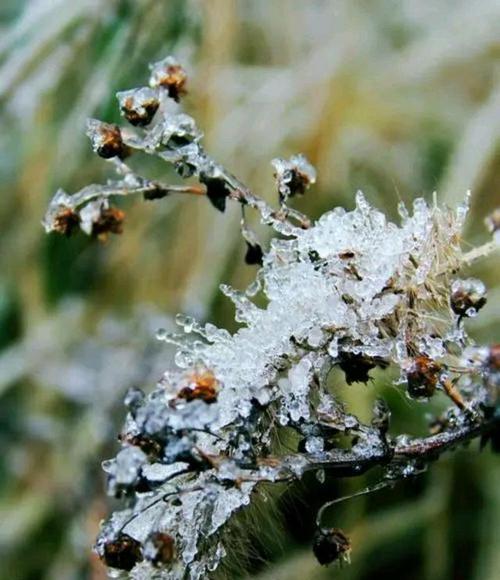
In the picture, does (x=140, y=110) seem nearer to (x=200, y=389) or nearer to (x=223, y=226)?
(x=200, y=389)

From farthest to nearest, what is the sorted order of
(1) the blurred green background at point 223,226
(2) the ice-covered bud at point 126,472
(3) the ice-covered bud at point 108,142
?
(1) the blurred green background at point 223,226 → (3) the ice-covered bud at point 108,142 → (2) the ice-covered bud at point 126,472

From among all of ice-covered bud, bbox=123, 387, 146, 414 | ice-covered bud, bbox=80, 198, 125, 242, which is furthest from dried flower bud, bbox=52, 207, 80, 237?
ice-covered bud, bbox=123, 387, 146, 414

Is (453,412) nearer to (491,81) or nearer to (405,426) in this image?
(405,426)

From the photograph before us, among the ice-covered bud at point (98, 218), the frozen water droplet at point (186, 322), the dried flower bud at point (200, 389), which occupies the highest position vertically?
the ice-covered bud at point (98, 218)

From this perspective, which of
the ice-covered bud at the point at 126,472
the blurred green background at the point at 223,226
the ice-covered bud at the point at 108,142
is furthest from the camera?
the blurred green background at the point at 223,226

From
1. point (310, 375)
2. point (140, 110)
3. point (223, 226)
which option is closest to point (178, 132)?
point (140, 110)

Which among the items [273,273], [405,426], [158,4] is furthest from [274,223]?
[405,426]

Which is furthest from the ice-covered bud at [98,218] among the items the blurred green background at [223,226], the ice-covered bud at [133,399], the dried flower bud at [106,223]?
the blurred green background at [223,226]

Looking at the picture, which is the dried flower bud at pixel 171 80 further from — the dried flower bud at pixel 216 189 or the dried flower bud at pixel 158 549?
the dried flower bud at pixel 158 549

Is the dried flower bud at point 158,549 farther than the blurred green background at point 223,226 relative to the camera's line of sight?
No
